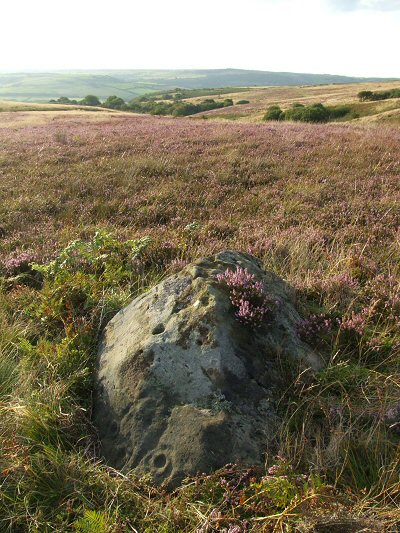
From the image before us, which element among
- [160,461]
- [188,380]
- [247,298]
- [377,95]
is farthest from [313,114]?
[160,461]

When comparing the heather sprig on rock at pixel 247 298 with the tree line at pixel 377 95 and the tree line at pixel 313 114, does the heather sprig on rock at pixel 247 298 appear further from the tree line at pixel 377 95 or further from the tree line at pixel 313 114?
the tree line at pixel 377 95

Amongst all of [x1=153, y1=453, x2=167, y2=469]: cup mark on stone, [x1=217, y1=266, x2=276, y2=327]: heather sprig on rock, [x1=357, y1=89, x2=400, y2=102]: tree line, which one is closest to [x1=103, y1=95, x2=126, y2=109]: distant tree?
[x1=357, y1=89, x2=400, y2=102]: tree line

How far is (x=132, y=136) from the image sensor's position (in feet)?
59.0

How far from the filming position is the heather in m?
2.41

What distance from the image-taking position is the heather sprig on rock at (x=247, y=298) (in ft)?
11.3

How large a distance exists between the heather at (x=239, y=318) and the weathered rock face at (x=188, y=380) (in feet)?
0.43

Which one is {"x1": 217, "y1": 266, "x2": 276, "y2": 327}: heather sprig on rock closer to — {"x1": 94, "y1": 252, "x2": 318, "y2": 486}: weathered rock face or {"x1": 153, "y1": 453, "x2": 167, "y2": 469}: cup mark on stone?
{"x1": 94, "y1": 252, "x2": 318, "y2": 486}: weathered rock face

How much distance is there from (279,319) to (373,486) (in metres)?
1.57

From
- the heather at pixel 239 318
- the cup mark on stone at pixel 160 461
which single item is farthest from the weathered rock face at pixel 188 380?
the heather at pixel 239 318

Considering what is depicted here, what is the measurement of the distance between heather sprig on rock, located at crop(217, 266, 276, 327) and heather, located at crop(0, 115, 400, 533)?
2 cm

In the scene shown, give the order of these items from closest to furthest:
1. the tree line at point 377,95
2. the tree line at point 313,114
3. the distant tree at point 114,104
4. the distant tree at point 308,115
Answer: the distant tree at point 308,115 < the tree line at point 313,114 < the tree line at point 377,95 < the distant tree at point 114,104

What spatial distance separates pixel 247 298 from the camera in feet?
11.8

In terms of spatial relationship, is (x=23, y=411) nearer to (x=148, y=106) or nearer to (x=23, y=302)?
(x=23, y=302)

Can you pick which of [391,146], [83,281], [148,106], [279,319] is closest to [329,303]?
[279,319]
